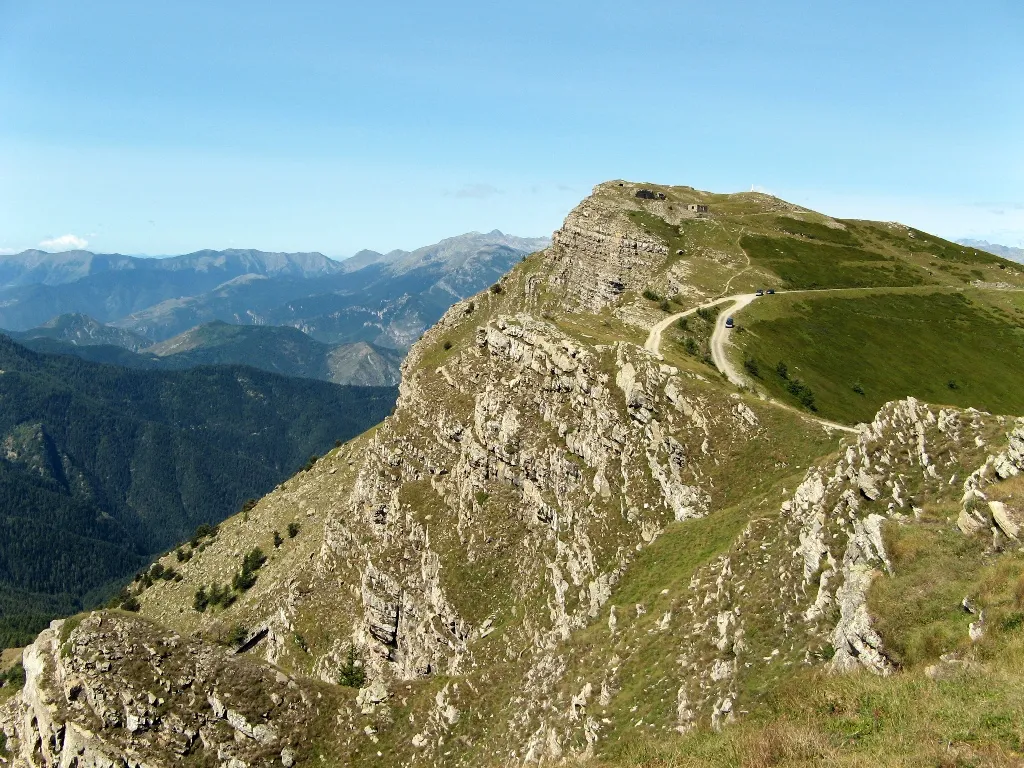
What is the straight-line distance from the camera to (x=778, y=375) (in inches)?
3396

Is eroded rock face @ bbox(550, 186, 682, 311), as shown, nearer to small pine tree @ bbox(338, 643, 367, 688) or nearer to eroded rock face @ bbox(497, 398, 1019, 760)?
small pine tree @ bbox(338, 643, 367, 688)

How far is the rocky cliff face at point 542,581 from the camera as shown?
109 feet

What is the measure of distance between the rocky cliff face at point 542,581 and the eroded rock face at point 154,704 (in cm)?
17

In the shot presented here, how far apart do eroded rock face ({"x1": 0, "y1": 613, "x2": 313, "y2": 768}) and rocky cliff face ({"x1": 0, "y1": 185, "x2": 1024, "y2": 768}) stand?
0.17 meters

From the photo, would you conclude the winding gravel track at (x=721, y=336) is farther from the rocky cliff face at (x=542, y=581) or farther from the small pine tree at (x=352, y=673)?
the small pine tree at (x=352, y=673)

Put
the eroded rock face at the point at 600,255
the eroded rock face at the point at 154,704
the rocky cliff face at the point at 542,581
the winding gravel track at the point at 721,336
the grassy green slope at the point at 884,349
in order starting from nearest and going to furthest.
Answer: the rocky cliff face at the point at 542,581, the eroded rock face at the point at 154,704, the winding gravel track at the point at 721,336, the grassy green slope at the point at 884,349, the eroded rock face at the point at 600,255

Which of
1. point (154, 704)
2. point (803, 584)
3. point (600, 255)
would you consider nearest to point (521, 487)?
point (154, 704)

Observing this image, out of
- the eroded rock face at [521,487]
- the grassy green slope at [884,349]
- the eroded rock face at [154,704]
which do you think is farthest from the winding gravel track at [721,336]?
the eroded rock face at [154,704]

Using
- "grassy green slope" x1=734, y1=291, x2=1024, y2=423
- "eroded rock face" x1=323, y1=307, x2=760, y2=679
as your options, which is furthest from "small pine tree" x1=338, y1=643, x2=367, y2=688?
"grassy green slope" x1=734, y1=291, x2=1024, y2=423

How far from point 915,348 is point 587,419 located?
74.5 m

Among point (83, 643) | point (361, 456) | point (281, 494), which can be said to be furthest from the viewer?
point (281, 494)

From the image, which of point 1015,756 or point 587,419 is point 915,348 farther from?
point 1015,756

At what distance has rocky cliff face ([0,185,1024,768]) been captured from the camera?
33281 millimetres


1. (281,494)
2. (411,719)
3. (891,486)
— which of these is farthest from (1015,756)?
(281,494)
